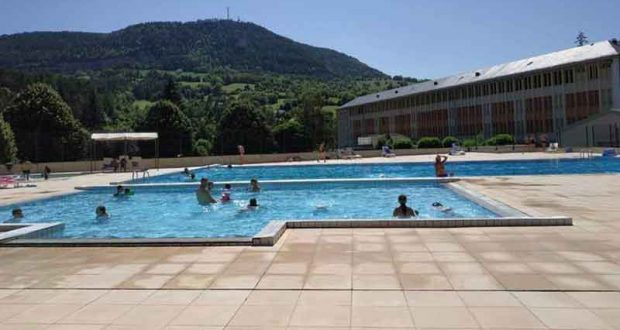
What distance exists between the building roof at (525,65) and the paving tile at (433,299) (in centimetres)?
4700

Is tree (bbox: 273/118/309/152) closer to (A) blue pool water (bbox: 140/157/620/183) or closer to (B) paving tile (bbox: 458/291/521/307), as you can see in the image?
(A) blue pool water (bbox: 140/157/620/183)

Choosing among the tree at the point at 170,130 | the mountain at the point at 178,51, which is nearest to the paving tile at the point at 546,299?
the tree at the point at 170,130

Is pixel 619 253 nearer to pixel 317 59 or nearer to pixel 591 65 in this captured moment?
pixel 591 65

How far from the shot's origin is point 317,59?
165 meters

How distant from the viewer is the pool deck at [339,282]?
402 cm

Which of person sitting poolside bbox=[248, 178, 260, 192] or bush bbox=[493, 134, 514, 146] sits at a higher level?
bush bbox=[493, 134, 514, 146]

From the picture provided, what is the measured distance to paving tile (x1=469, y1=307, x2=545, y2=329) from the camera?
3.73 metres

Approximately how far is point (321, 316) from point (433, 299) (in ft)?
3.39

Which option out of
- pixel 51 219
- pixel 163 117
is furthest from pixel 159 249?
pixel 163 117

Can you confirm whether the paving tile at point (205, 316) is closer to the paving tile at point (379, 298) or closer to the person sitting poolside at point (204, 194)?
the paving tile at point (379, 298)

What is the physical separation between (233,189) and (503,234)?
42.7 feet

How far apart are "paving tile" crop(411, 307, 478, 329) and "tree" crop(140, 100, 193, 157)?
4398cm

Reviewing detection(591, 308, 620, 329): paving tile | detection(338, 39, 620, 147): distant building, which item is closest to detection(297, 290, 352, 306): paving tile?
detection(591, 308, 620, 329): paving tile

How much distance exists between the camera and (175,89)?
70.3 meters
